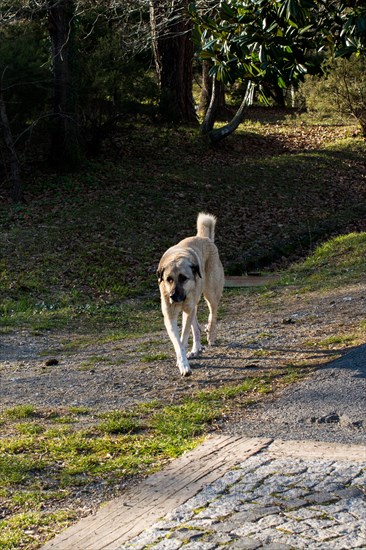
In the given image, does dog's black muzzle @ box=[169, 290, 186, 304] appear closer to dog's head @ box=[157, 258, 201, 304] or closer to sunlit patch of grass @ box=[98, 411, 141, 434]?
dog's head @ box=[157, 258, 201, 304]

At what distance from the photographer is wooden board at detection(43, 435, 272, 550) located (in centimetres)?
485

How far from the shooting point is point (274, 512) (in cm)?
489

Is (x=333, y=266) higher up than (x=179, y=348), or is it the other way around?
(x=179, y=348)

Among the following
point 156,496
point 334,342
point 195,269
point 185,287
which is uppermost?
point 195,269

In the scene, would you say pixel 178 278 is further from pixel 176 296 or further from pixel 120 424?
pixel 120 424

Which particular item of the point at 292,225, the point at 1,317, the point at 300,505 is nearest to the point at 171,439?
the point at 300,505

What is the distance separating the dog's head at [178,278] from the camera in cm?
853

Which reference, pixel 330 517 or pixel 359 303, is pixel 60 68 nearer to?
pixel 359 303

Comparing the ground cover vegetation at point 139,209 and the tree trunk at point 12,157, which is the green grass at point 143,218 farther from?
the tree trunk at point 12,157

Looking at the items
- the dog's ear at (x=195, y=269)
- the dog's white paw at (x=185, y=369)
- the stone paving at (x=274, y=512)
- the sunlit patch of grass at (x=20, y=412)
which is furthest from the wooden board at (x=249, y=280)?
the stone paving at (x=274, y=512)

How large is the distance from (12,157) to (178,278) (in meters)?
10.9

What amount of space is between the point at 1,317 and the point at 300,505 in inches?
339

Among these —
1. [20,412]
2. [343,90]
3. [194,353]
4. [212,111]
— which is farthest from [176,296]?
[343,90]

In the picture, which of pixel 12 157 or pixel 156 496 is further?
pixel 12 157
